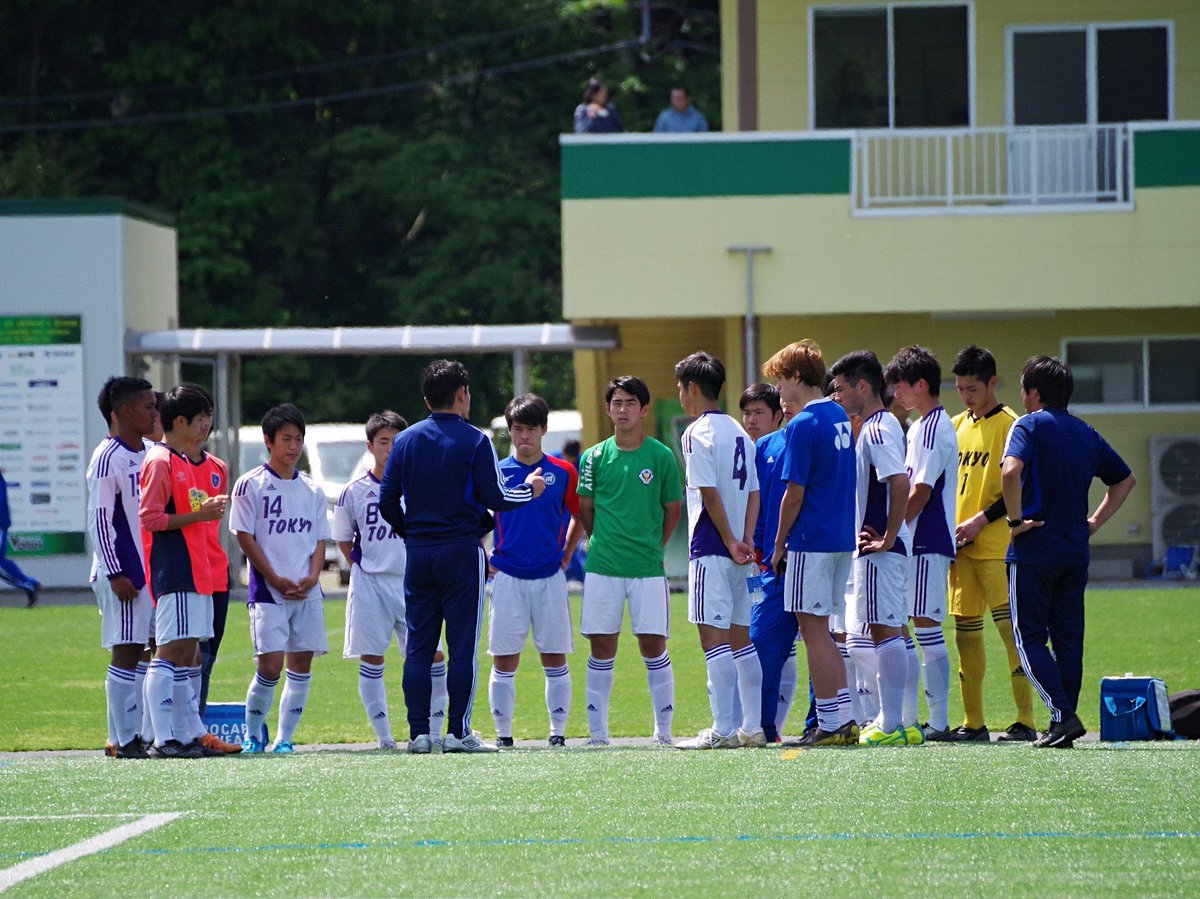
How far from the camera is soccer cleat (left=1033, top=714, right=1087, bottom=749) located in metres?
8.41

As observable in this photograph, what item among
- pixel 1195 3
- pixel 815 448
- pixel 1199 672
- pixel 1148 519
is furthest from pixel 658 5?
pixel 815 448

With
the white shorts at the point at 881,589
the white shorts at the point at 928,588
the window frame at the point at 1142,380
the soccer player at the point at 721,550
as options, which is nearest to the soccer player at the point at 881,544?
the white shorts at the point at 881,589

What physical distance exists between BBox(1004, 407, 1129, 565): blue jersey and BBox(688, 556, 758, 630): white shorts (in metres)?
1.33

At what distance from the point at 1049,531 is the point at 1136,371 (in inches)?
612

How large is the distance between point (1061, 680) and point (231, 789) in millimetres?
3849

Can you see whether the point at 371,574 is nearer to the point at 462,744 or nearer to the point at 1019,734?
the point at 462,744

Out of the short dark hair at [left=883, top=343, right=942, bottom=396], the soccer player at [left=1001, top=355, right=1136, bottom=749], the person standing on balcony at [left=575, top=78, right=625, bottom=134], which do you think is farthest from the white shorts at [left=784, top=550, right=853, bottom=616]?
the person standing on balcony at [left=575, top=78, right=625, bottom=134]

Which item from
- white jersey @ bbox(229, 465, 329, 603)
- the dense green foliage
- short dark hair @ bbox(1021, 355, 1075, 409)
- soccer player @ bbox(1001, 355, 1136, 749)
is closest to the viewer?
soccer player @ bbox(1001, 355, 1136, 749)

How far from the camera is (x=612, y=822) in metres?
6.54

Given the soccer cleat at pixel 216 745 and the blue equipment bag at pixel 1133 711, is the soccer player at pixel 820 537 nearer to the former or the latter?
the blue equipment bag at pixel 1133 711

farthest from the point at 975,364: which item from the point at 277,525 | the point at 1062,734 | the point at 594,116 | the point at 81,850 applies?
the point at 594,116

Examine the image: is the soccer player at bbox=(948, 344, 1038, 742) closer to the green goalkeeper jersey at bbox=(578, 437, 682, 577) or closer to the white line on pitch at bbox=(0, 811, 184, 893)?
the green goalkeeper jersey at bbox=(578, 437, 682, 577)

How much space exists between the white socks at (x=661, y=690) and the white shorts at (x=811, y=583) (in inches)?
47.5

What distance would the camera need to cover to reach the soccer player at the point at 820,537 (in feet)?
28.9
